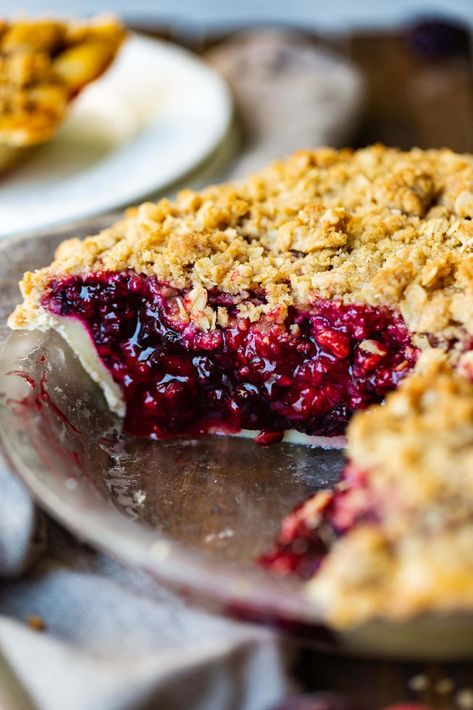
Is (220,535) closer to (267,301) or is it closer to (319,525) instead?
(319,525)

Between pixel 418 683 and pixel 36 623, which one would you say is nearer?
pixel 418 683

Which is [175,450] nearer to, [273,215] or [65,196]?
[273,215]

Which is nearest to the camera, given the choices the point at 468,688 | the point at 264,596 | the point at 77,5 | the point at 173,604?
the point at 264,596

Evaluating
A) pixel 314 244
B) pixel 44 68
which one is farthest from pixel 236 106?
pixel 314 244

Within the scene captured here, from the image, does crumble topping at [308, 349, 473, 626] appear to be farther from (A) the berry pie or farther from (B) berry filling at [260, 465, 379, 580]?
(A) the berry pie

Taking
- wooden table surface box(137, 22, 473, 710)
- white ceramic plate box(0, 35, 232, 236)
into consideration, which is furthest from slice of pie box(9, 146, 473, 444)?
wooden table surface box(137, 22, 473, 710)

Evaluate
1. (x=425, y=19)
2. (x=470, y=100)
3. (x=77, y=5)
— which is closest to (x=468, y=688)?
(x=470, y=100)
